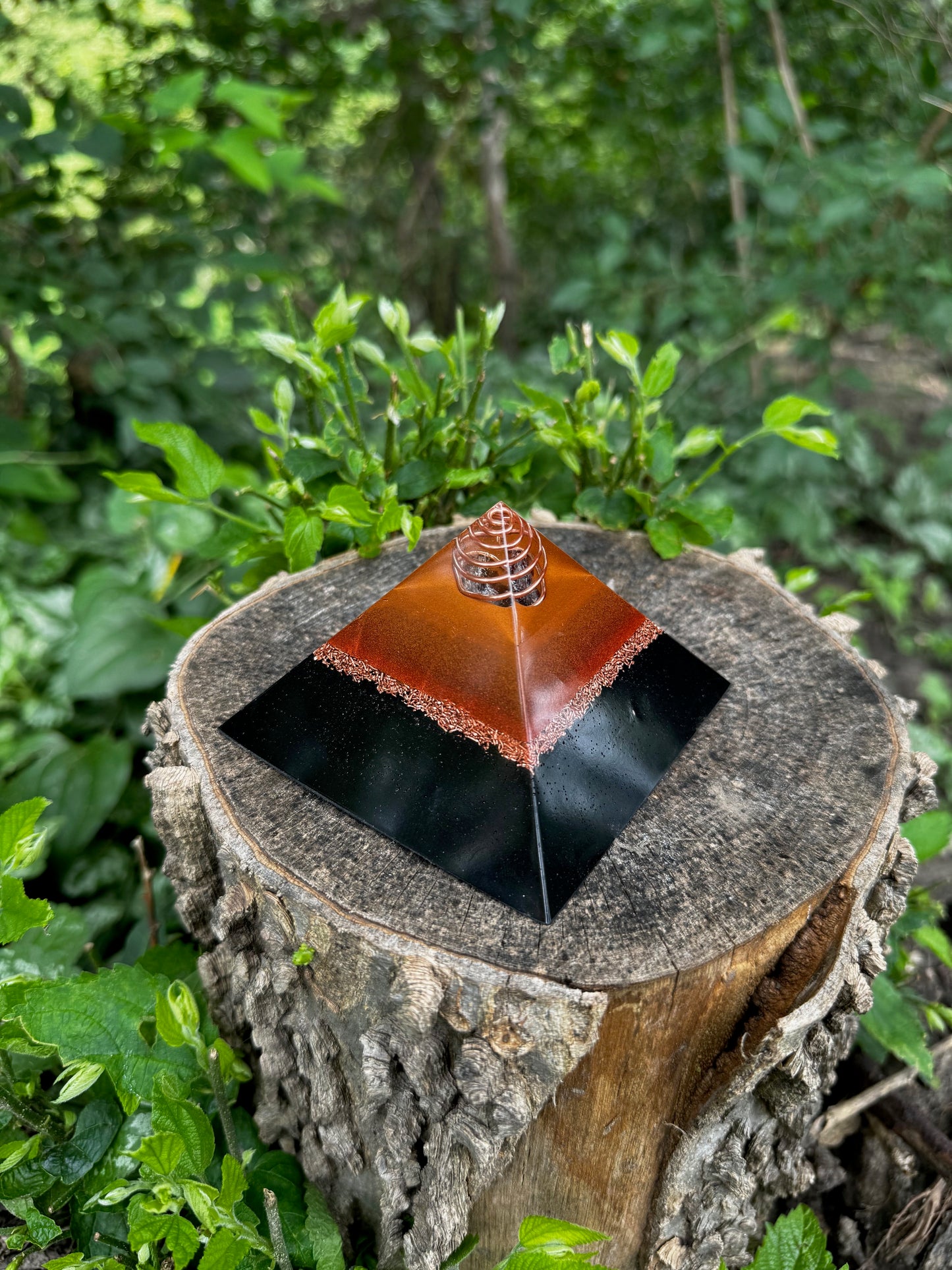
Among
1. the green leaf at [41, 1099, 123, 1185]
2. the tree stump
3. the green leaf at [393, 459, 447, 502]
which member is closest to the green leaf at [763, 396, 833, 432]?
the tree stump

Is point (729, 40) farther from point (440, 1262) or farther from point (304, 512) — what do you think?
point (440, 1262)

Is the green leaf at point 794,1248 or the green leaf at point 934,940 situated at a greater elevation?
the green leaf at point 794,1248

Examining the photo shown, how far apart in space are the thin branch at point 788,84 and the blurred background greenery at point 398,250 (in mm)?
16

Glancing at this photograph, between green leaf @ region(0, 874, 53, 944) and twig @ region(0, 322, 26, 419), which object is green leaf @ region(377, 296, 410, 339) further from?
twig @ region(0, 322, 26, 419)

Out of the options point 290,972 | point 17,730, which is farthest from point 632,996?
point 17,730

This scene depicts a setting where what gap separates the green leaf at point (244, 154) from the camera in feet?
7.44

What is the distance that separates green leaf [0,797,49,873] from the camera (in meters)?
1.12

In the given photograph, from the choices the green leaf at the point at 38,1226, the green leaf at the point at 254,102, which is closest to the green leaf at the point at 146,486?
the green leaf at the point at 38,1226

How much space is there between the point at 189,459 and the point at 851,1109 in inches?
62.9

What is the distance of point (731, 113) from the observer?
3072 millimetres

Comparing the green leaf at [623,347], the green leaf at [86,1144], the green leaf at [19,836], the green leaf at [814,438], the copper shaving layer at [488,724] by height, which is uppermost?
the green leaf at [623,347]

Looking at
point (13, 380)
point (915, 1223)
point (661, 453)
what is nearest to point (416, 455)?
point (661, 453)

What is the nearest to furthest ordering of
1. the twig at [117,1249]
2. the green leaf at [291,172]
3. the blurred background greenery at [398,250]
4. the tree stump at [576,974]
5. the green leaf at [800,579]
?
the tree stump at [576,974] → the twig at [117,1249] → the green leaf at [800,579] → the blurred background greenery at [398,250] → the green leaf at [291,172]

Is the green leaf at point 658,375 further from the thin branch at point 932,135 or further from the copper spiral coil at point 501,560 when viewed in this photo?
the thin branch at point 932,135
